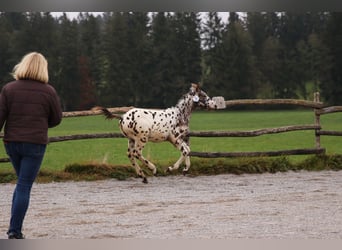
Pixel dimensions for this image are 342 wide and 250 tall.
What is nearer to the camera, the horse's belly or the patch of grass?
the horse's belly

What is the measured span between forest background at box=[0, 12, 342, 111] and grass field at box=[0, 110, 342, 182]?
0.47m

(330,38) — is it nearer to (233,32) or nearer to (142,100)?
(233,32)

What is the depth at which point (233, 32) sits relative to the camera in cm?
1170

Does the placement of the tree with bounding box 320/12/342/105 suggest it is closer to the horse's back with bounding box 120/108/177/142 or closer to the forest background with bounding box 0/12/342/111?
the forest background with bounding box 0/12/342/111

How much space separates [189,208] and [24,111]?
84.3 inches

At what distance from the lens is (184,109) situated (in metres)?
8.23

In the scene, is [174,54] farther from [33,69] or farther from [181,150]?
[33,69]

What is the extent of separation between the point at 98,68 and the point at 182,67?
1.39m

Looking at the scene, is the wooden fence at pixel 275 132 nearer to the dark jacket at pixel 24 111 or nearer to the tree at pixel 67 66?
the tree at pixel 67 66

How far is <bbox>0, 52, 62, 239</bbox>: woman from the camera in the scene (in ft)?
14.1

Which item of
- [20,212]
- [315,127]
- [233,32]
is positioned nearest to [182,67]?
[233,32]

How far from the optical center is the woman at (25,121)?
4.29m

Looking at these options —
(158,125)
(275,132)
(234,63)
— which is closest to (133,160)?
(158,125)

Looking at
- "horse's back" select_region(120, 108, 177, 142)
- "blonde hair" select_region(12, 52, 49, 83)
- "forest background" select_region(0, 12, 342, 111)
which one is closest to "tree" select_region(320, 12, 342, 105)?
"forest background" select_region(0, 12, 342, 111)
